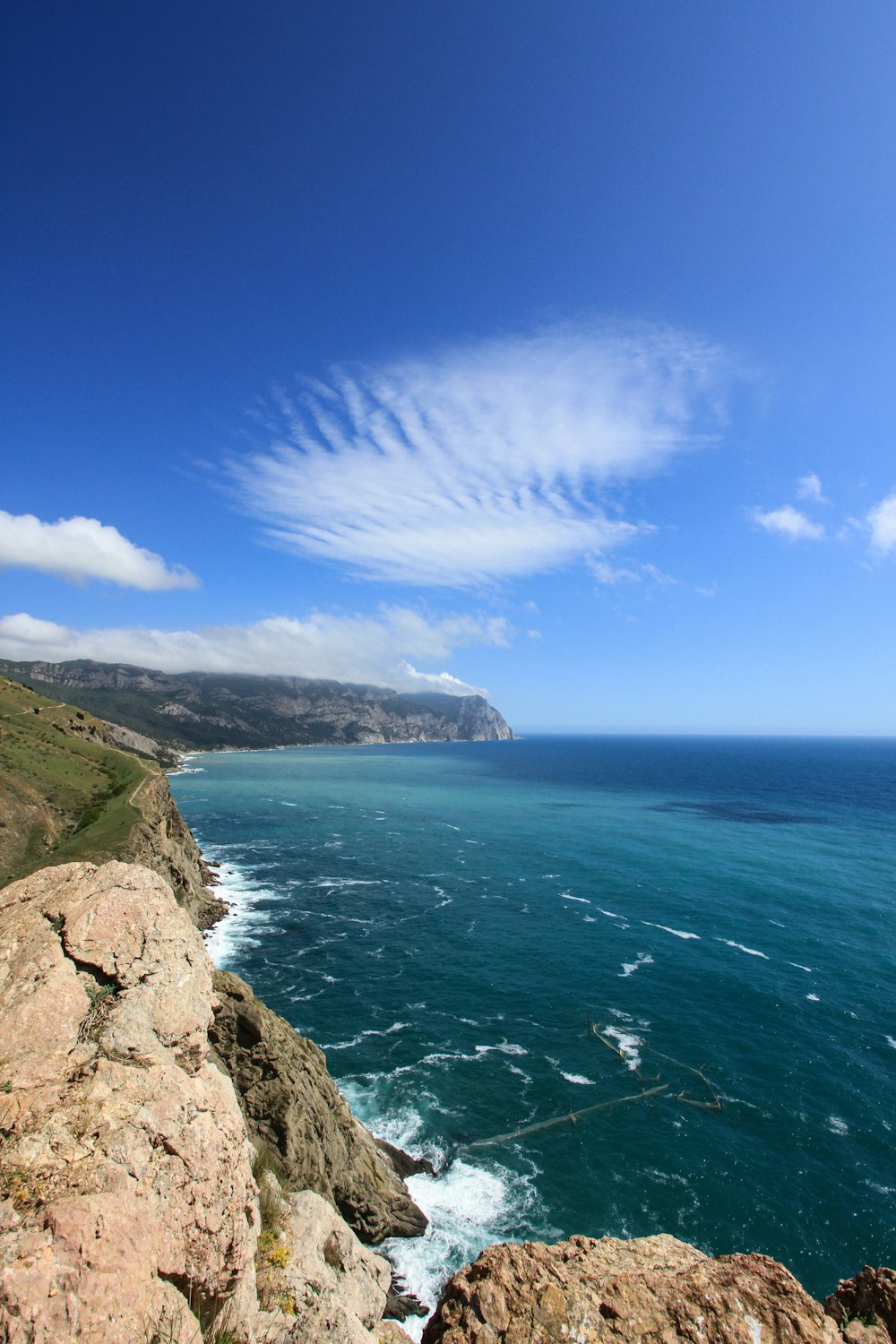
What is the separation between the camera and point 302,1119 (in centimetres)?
2956

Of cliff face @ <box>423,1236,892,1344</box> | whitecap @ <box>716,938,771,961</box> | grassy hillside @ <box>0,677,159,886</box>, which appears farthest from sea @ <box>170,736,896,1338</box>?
cliff face @ <box>423,1236,892,1344</box>

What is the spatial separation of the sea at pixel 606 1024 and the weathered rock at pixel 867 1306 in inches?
1013

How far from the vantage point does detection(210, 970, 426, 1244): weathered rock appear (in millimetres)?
28438

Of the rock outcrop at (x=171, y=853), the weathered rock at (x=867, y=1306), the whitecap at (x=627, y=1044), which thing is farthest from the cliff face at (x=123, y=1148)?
the rock outcrop at (x=171, y=853)

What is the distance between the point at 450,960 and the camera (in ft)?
205

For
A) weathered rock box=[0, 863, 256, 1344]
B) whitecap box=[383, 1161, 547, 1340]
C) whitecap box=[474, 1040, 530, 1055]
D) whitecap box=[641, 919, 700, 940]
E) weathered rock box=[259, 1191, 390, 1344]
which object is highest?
weathered rock box=[0, 863, 256, 1344]

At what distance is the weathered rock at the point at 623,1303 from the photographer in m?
9.37

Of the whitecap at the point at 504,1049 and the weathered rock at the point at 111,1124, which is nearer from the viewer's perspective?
the weathered rock at the point at 111,1124

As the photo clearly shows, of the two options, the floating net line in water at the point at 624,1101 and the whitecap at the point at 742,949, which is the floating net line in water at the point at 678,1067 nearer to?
the floating net line in water at the point at 624,1101

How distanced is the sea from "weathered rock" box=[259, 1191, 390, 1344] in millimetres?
8064

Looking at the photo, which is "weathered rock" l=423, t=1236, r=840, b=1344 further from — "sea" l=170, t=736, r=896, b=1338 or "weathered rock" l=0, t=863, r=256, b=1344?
"sea" l=170, t=736, r=896, b=1338

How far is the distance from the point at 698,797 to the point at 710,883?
309 feet

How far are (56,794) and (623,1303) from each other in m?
85.9

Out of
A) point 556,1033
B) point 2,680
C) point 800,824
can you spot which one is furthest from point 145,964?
point 2,680
